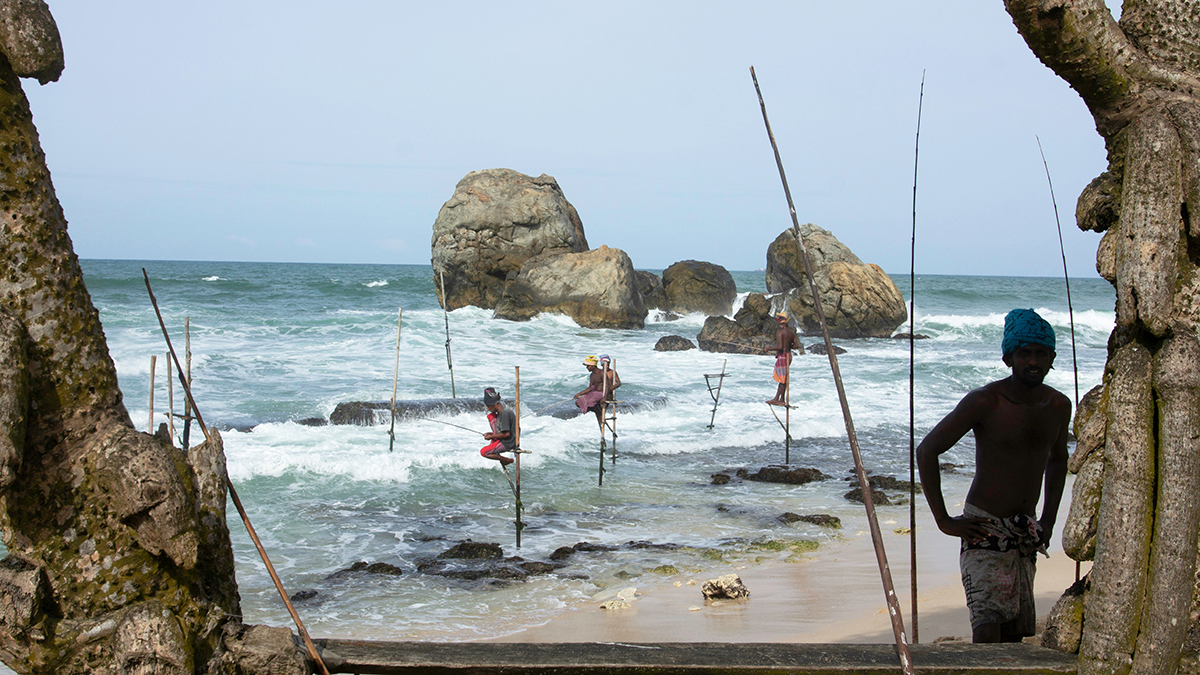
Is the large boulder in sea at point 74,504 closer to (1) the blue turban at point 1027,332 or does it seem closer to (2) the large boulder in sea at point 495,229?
(1) the blue turban at point 1027,332

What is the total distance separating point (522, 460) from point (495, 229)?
71.4ft

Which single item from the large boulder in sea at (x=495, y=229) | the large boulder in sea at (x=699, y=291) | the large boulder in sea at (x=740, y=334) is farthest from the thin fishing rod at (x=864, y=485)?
the large boulder in sea at (x=699, y=291)


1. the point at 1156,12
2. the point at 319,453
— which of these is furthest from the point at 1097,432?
the point at 319,453

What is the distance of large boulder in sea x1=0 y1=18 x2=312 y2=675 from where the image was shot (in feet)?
7.54

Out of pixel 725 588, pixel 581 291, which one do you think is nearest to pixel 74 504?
pixel 725 588

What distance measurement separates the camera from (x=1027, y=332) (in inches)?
131

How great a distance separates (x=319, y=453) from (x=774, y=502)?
23.0ft

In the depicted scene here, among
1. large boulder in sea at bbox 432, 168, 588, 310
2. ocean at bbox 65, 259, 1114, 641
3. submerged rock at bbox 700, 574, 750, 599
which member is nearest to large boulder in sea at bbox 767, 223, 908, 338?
ocean at bbox 65, 259, 1114, 641

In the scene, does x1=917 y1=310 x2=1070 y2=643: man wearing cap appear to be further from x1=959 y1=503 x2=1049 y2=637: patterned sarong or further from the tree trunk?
the tree trunk

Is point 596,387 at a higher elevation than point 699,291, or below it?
below

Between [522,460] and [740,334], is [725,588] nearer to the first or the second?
[522,460]

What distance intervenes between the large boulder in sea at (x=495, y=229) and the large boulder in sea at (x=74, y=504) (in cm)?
3193

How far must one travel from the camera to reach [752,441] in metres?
15.8

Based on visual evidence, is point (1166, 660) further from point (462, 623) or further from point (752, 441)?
point (752, 441)
